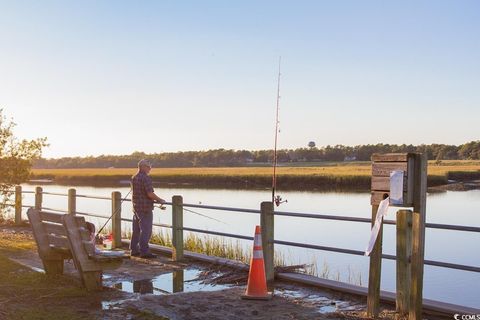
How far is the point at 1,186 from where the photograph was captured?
Answer: 63.7ft

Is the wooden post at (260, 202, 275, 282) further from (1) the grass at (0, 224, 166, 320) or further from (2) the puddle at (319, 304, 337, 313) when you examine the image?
(1) the grass at (0, 224, 166, 320)

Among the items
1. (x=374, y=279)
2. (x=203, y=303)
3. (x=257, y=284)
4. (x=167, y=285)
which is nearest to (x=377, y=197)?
(x=374, y=279)

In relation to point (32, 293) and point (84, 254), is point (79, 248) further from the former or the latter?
point (32, 293)

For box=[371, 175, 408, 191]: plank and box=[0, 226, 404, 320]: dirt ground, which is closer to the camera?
box=[371, 175, 408, 191]: plank

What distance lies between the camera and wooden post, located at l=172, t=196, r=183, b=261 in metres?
11.4

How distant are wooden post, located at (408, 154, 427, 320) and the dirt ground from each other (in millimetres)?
561

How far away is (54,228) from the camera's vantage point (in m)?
9.18

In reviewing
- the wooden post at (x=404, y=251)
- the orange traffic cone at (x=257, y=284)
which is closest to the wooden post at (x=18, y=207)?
the orange traffic cone at (x=257, y=284)

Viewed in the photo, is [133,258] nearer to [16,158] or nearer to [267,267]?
[267,267]

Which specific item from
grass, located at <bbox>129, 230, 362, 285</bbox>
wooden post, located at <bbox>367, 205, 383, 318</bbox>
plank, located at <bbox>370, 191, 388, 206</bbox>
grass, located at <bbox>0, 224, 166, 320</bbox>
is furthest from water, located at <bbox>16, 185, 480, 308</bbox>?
grass, located at <bbox>0, 224, 166, 320</bbox>

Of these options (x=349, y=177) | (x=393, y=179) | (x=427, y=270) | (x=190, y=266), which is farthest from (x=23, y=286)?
(x=349, y=177)

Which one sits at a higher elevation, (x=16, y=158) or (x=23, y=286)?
(x=16, y=158)

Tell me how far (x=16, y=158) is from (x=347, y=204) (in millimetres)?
18314

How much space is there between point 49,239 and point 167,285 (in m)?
1.81
